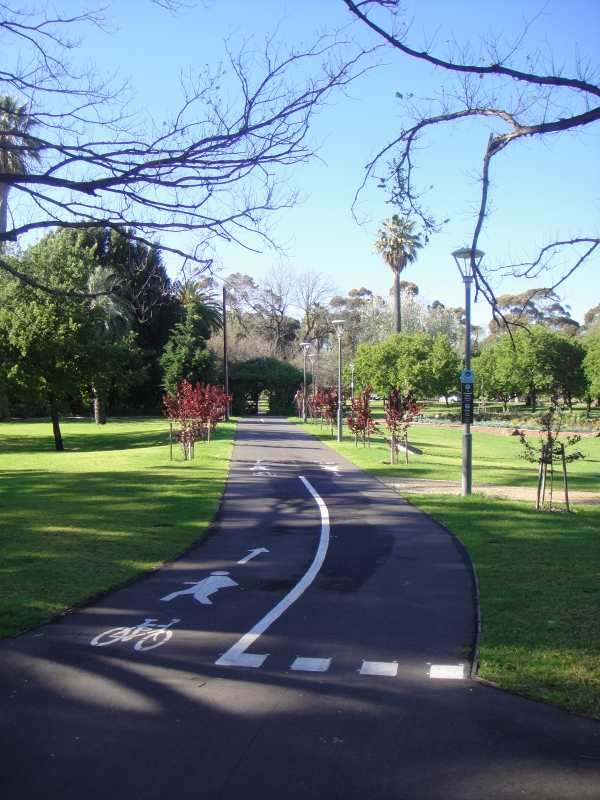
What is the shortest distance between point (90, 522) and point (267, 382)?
50.4 meters

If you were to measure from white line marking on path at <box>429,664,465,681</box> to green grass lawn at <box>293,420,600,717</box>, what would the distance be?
0.16 metres

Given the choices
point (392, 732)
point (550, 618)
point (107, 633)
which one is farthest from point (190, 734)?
point (550, 618)

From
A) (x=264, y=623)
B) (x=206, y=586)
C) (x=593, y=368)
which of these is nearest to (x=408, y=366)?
(x=593, y=368)

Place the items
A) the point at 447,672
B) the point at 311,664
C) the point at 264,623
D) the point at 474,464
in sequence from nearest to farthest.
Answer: the point at 447,672, the point at 311,664, the point at 264,623, the point at 474,464

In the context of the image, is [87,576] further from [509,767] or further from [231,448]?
[231,448]

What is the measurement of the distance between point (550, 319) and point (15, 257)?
72.4 m

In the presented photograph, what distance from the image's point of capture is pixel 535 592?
742 centimetres

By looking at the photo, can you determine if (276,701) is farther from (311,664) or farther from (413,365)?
(413,365)

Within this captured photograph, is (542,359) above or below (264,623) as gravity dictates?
above

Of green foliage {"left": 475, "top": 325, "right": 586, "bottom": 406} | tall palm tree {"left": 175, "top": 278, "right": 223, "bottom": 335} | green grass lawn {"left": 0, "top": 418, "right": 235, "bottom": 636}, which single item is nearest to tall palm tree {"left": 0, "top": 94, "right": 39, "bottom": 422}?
green grass lawn {"left": 0, "top": 418, "right": 235, "bottom": 636}

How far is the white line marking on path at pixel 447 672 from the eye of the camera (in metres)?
5.09

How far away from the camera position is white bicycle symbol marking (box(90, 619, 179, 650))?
19.0 feet

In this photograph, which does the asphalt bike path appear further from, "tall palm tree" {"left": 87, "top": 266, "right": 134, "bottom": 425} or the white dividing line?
"tall palm tree" {"left": 87, "top": 266, "right": 134, "bottom": 425}

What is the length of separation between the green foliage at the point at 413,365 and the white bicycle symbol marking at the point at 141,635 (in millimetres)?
53848
